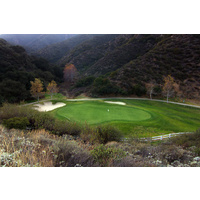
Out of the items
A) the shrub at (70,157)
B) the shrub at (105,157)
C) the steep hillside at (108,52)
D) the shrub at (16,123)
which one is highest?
the steep hillside at (108,52)

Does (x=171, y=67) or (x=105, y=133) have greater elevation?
(x=171, y=67)

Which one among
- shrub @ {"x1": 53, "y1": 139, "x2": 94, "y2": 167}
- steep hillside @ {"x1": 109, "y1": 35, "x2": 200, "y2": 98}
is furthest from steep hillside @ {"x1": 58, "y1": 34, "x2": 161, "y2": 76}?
shrub @ {"x1": 53, "y1": 139, "x2": 94, "y2": 167}

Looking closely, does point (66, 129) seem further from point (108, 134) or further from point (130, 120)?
point (130, 120)

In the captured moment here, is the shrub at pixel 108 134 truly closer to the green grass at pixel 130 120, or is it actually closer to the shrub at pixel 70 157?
the green grass at pixel 130 120

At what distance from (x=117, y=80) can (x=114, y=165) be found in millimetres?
21966

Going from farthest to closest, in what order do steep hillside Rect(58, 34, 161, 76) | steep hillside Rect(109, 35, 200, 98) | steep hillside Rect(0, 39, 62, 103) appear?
steep hillside Rect(58, 34, 161, 76), steep hillside Rect(109, 35, 200, 98), steep hillside Rect(0, 39, 62, 103)

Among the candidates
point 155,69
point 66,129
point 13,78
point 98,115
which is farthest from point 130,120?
point 155,69

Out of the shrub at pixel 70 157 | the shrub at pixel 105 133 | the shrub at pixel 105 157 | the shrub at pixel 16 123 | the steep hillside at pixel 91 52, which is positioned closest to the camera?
the shrub at pixel 70 157

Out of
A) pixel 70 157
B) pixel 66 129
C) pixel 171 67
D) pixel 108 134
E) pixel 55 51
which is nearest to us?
pixel 70 157

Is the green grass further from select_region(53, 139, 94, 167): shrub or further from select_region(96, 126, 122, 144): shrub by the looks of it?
select_region(53, 139, 94, 167): shrub

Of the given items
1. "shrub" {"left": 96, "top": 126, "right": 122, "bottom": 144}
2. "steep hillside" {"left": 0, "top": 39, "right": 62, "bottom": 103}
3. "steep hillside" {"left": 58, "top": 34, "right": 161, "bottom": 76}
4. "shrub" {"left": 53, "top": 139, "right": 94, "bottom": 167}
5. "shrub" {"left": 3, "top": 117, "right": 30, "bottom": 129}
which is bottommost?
"shrub" {"left": 96, "top": 126, "right": 122, "bottom": 144}

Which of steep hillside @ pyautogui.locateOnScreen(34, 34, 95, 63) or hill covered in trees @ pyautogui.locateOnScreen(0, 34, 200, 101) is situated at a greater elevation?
steep hillside @ pyautogui.locateOnScreen(34, 34, 95, 63)

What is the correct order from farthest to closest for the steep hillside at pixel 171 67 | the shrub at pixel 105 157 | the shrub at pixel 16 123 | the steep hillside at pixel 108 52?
the steep hillside at pixel 108 52 → the steep hillside at pixel 171 67 → the shrub at pixel 16 123 → the shrub at pixel 105 157

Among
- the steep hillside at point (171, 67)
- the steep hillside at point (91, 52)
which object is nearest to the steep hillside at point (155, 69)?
the steep hillside at point (171, 67)
